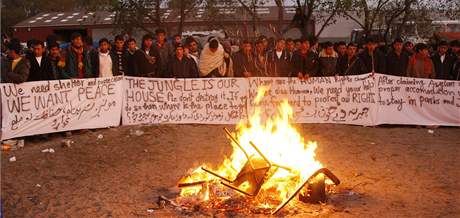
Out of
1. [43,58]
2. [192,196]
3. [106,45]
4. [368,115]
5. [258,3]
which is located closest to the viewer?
[192,196]

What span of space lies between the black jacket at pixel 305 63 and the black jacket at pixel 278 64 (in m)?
0.15

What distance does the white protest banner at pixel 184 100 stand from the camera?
10.2 m

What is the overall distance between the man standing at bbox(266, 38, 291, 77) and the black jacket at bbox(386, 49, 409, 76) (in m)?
2.09

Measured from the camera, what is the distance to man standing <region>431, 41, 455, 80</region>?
1108cm

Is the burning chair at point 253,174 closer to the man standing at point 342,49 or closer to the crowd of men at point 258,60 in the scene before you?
the crowd of men at point 258,60

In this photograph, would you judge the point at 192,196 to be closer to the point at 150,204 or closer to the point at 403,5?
the point at 150,204

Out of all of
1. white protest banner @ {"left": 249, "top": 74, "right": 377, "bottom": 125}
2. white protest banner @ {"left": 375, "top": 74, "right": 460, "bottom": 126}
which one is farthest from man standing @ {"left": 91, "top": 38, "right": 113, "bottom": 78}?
white protest banner @ {"left": 375, "top": 74, "right": 460, "bottom": 126}

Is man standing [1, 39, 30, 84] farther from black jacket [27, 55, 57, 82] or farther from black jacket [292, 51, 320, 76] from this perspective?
black jacket [292, 51, 320, 76]

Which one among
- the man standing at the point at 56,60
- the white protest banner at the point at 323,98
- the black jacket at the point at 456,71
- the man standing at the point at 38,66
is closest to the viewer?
the man standing at the point at 38,66

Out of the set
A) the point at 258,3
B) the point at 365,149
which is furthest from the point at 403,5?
the point at 365,149

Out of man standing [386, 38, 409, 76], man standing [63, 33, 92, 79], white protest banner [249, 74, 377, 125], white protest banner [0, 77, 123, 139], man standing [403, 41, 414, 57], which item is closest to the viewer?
white protest banner [0, 77, 123, 139]

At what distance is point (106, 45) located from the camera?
32.8 ft

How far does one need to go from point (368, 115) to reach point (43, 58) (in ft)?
20.6

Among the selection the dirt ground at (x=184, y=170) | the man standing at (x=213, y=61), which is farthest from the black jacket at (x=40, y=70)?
the man standing at (x=213, y=61)
